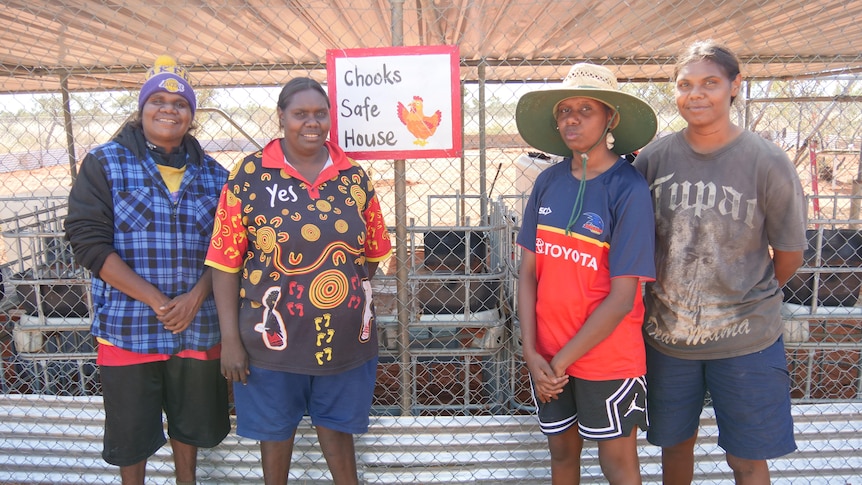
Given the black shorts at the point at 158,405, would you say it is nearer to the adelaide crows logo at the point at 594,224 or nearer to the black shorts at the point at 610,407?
the black shorts at the point at 610,407

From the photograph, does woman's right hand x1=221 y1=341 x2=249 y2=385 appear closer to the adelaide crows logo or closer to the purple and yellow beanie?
the purple and yellow beanie

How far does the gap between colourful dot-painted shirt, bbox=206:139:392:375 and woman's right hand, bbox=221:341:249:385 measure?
3 cm

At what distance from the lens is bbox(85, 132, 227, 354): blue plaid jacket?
7.09ft

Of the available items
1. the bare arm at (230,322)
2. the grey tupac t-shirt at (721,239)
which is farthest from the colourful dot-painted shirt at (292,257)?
the grey tupac t-shirt at (721,239)

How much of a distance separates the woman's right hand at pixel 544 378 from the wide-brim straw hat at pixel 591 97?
800 millimetres

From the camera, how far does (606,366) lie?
1979 millimetres

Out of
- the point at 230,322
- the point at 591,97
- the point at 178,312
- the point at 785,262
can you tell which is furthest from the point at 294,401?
the point at 785,262

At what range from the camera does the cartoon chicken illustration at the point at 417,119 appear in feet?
8.24

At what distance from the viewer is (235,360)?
84.1 inches

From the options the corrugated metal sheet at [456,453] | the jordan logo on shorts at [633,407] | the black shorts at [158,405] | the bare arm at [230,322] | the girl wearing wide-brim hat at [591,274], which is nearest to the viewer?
the girl wearing wide-brim hat at [591,274]

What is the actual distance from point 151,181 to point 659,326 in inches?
78.8

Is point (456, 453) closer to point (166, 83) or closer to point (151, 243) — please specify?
point (151, 243)

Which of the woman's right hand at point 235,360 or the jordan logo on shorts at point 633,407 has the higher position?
the woman's right hand at point 235,360

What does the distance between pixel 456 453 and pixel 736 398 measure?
137 cm
